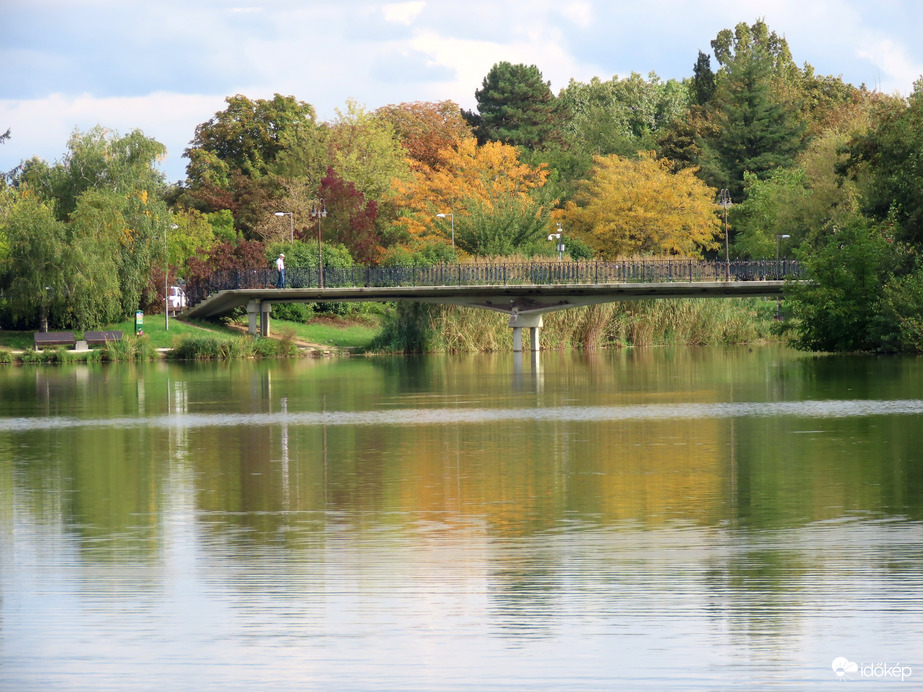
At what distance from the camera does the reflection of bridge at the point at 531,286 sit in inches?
2537

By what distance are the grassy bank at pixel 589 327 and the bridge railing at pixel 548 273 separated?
1.80 metres

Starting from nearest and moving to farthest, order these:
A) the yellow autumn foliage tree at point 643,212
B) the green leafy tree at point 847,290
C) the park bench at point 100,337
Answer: the green leafy tree at point 847,290
the park bench at point 100,337
the yellow autumn foliage tree at point 643,212

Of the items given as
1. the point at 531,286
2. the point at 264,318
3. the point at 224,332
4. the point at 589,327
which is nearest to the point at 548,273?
the point at 531,286

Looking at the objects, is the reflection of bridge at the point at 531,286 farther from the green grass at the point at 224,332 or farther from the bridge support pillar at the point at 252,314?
the green grass at the point at 224,332

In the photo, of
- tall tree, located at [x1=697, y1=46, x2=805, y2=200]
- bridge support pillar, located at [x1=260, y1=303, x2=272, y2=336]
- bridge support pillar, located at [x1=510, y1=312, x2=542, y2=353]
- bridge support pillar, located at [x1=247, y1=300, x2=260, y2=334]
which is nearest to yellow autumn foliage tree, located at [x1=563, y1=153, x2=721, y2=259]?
tall tree, located at [x1=697, y1=46, x2=805, y2=200]

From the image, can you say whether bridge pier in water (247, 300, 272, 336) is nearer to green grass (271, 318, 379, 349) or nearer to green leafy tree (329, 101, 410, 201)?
green grass (271, 318, 379, 349)

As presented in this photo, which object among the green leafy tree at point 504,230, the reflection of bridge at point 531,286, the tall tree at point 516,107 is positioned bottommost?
the reflection of bridge at point 531,286

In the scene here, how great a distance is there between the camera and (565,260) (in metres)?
69.6

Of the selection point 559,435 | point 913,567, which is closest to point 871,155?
point 559,435

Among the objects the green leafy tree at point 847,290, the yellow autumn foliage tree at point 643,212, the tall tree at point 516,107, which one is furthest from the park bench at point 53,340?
→ the tall tree at point 516,107

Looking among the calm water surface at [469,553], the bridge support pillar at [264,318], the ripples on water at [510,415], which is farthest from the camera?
the bridge support pillar at [264,318]

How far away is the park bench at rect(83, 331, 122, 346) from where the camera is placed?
6538 cm

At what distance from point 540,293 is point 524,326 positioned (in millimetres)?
1962

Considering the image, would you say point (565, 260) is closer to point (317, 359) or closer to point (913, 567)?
point (317, 359)
